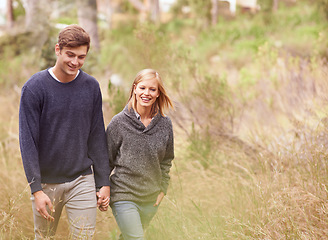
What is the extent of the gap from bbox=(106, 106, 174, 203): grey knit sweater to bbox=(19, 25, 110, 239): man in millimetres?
83

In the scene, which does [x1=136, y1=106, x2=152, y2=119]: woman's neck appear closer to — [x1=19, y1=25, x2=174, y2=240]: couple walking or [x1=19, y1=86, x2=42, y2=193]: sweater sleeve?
[x1=19, y1=25, x2=174, y2=240]: couple walking

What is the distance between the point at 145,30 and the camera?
4.77 metres

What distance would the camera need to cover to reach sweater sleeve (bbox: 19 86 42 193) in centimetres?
205

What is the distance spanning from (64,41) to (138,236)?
3.73 feet

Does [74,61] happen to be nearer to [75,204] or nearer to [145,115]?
[145,115]

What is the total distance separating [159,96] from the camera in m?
2.47

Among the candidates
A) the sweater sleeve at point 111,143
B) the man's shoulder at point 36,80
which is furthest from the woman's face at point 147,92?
the man's shoulder at point 36,80

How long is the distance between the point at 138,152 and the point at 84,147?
1.02 ft

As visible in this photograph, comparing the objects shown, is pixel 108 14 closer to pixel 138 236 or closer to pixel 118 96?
pixel 118 96

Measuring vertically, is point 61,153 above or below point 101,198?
above

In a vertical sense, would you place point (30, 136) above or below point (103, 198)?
above

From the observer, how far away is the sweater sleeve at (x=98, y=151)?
2.32 metres

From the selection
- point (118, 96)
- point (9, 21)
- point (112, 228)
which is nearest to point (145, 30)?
point (118, 96)

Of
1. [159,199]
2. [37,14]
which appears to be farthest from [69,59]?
[37,14]
